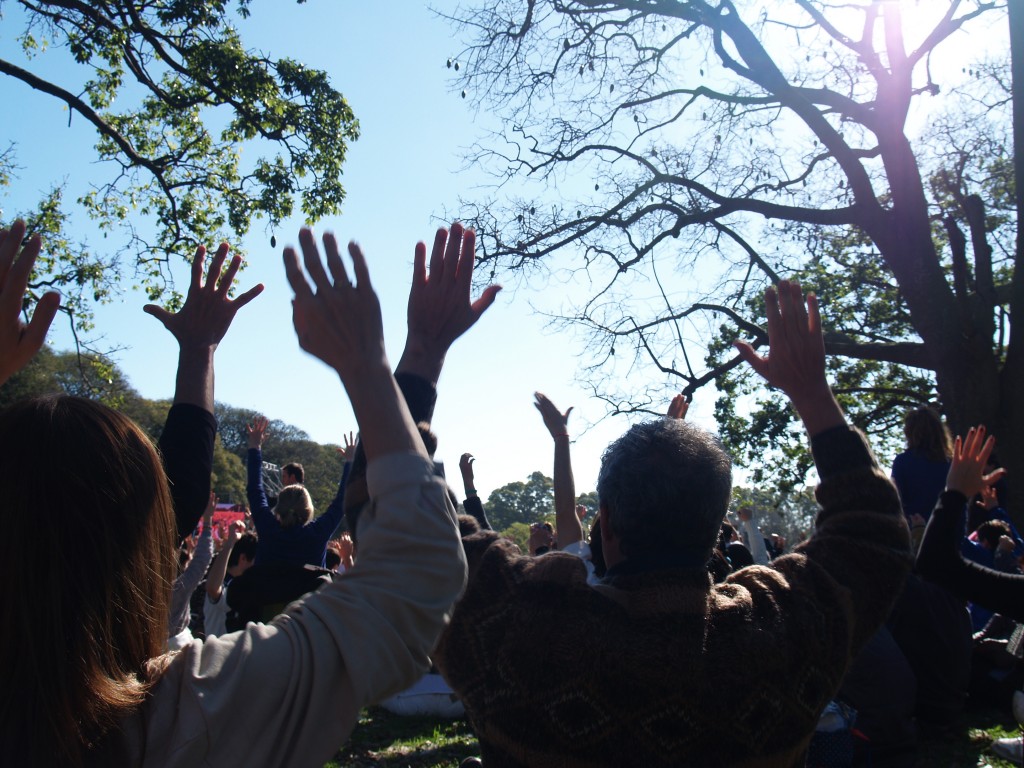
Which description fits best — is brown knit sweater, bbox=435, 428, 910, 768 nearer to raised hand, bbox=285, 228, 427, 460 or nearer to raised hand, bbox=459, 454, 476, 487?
raised hand, bbox=285, 228, 427, 460

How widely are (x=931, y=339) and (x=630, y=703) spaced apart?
10.3 metres

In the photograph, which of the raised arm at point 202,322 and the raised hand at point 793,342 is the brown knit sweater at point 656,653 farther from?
the raised arm at point 202,322

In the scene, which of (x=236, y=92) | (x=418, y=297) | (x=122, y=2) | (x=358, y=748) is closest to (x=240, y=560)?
(x=358, y=748)

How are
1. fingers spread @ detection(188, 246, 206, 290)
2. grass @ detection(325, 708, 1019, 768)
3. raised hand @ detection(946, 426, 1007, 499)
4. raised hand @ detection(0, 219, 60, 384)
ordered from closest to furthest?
raised hand @ detection(0, 219, 60, 384) < fingers spread @ detection(188, 246, 206, 290) < raised hand @ detection(946, 426, 1007, 499) < grass @ detection(325, 708, 1019, 768)

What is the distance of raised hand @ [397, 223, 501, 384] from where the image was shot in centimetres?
186

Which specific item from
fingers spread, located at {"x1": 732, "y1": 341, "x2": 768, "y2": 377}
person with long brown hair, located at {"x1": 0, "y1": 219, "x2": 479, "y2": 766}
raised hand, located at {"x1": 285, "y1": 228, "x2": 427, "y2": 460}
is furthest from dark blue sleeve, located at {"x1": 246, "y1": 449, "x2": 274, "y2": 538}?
raised hand, located at {"x1": 285, "y1": 228, "x2": 427, "y2": 460}

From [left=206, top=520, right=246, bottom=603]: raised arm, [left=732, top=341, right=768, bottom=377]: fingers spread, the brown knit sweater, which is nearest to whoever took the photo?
the brown knit sweater

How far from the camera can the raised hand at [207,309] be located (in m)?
2.15

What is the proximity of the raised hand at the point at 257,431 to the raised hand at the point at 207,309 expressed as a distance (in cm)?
370

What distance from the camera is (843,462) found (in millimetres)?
2137

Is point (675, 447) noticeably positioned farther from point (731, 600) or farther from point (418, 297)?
point (418, 297)

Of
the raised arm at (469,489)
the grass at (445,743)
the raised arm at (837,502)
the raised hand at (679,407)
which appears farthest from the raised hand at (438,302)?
the grass at (445,743)

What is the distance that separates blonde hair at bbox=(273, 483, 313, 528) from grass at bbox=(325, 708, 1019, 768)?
1.64m

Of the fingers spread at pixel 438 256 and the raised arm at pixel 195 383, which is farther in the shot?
the raised arm at pixel 195 383
